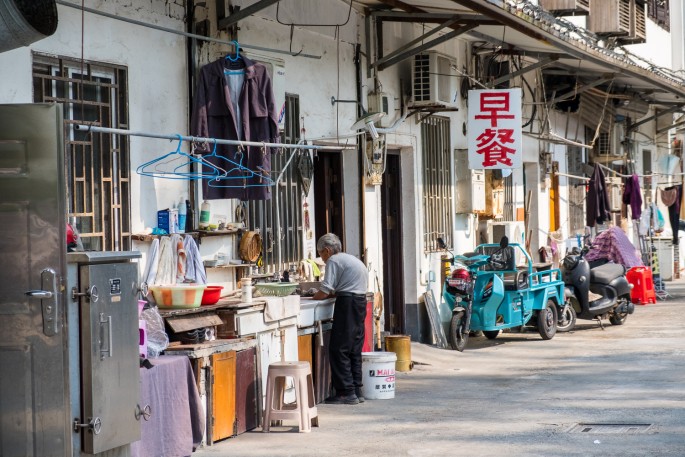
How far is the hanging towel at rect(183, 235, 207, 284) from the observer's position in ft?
34.5

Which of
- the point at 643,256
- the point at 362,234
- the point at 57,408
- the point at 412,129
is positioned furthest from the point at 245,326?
the point at 643,256

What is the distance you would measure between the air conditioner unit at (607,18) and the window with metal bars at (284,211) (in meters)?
13.0

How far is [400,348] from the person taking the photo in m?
14.2

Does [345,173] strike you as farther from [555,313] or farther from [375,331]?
[555,313]

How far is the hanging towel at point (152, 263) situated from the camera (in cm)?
1009

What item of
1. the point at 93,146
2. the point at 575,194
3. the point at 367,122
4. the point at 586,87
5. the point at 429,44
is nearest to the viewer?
the point at 93,146

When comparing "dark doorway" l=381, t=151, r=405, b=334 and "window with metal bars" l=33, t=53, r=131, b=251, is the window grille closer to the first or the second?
"dark doorway" l=381, t=151, r=405, b=334

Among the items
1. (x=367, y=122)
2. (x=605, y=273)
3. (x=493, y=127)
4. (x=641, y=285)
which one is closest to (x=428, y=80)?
(x=493, y=127)

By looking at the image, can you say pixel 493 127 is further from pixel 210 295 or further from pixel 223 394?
pixel 223 394

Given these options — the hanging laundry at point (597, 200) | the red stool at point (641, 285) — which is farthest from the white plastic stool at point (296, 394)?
the hanging laundry at point (597, 200)

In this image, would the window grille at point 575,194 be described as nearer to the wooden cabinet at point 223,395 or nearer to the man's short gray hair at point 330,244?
the man's short gray hair at point 330,244

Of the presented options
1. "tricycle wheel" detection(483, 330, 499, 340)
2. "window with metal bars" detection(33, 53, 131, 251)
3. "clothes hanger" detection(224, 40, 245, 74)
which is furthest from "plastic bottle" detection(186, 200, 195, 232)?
"tricycle wheel" detection(483, 330, 499, 340)

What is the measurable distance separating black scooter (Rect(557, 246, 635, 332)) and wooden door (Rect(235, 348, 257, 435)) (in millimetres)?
8482

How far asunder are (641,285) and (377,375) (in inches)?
458
